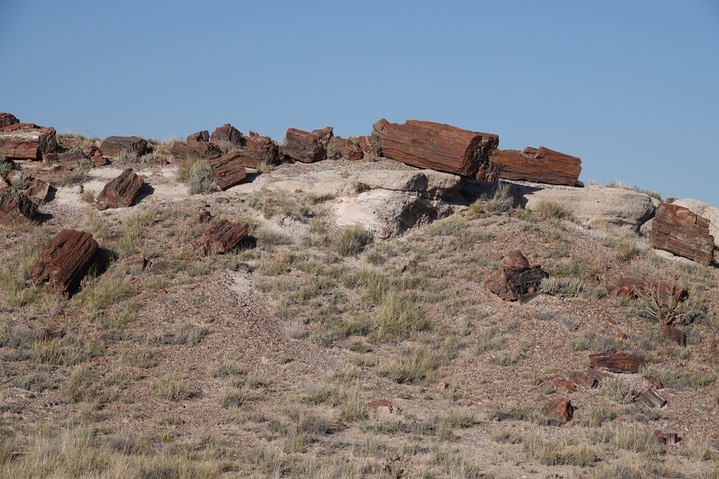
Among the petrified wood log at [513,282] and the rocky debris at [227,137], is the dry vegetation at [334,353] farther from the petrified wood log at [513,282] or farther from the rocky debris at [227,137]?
the rocky debris at [227,137]

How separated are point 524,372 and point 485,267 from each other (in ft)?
15.0

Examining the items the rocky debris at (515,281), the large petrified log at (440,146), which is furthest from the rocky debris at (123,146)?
the rocky debris at (515,281)

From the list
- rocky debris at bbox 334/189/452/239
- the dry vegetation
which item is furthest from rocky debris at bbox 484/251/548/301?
rocky debris at bbox 334/189/452/239

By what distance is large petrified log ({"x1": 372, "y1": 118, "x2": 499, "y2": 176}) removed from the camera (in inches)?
846

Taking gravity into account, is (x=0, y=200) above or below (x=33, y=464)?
above

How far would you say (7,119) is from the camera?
2661cm

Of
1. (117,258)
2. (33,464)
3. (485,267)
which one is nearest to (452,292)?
(485,267)

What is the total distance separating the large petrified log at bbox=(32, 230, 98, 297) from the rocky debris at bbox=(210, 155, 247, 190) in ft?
15.9

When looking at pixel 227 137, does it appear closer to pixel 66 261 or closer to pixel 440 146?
pixel 440 146

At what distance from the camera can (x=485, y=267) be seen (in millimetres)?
19750

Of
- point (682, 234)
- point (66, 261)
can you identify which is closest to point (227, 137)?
point (66, 261)

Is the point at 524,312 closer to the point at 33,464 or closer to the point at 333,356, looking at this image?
the point at 333,356

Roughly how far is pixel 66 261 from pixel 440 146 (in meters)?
10.1

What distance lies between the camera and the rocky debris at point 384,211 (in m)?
21.3
